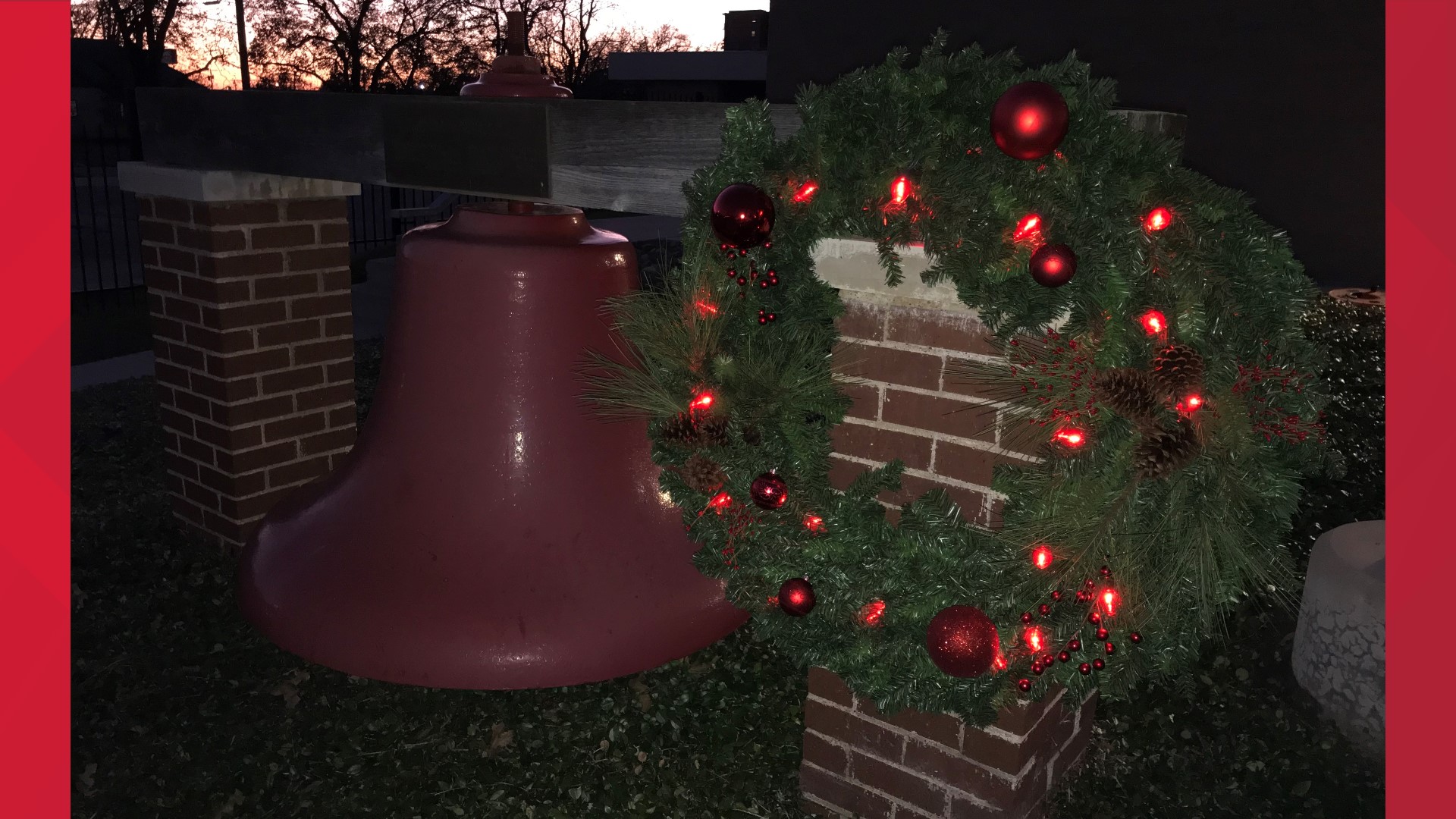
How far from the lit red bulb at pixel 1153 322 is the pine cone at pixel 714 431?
1.05 m

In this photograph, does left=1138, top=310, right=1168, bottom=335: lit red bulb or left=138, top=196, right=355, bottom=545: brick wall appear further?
left=138, top=196, right=355, bottom=545: brick wall

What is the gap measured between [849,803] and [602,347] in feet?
5.48

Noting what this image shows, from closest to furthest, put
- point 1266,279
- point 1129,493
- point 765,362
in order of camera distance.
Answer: point 1129,493, point 1266,279, point 765,362

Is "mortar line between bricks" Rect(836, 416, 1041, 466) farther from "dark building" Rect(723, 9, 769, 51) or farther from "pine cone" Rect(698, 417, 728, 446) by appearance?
"dark building" Rect(723, 9, 769, 51)

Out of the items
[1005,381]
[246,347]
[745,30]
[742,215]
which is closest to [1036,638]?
[1005,381]

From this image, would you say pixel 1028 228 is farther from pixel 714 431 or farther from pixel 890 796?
pixel 890 796

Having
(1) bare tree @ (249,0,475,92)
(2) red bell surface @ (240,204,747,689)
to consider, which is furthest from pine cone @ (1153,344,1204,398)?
(1) bare tree @ (249,0,475,92)

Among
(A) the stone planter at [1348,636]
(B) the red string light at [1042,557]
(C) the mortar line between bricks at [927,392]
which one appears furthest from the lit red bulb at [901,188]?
(A) the stone planter at [1348,636]

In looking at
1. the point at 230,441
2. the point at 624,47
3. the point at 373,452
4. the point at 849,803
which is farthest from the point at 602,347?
the point at 624,47

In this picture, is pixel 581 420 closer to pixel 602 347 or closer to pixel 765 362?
pixel 602 347

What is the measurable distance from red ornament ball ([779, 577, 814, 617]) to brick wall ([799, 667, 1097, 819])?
0.50m

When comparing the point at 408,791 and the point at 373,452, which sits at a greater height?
the point at 373,452

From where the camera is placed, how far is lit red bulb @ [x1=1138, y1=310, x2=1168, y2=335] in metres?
2.23

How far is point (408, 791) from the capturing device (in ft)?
11.2
